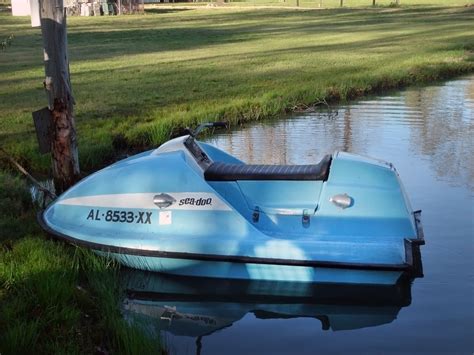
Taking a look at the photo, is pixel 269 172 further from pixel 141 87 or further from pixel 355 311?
pixel 141 87

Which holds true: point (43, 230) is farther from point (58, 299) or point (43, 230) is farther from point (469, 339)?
point (469, 339)

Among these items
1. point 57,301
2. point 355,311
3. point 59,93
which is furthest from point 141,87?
point 57,301

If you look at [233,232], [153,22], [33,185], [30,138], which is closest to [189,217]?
[233,232]

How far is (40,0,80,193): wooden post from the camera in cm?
800

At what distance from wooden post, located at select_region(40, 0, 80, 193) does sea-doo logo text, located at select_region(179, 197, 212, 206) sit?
2.36m

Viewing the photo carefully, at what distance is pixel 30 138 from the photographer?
36.5ft

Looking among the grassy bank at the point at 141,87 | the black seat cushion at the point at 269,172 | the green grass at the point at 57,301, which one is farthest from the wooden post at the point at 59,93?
the black seat cushion at the point at 269,172

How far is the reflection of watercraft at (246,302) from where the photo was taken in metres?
5.89

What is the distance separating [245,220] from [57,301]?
170cm

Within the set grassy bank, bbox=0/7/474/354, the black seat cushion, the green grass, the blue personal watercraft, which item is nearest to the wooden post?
grassy bank, bbox=0/7/474/354

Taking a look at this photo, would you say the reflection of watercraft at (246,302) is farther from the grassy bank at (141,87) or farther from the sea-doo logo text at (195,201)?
the sea-doo logo text at (195,201)

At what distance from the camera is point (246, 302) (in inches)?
246

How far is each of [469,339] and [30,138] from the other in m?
7.53

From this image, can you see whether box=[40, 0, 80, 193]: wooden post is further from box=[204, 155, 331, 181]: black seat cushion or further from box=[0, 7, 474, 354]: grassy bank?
box=[204, 155, 331, 181]: black seat cushion
